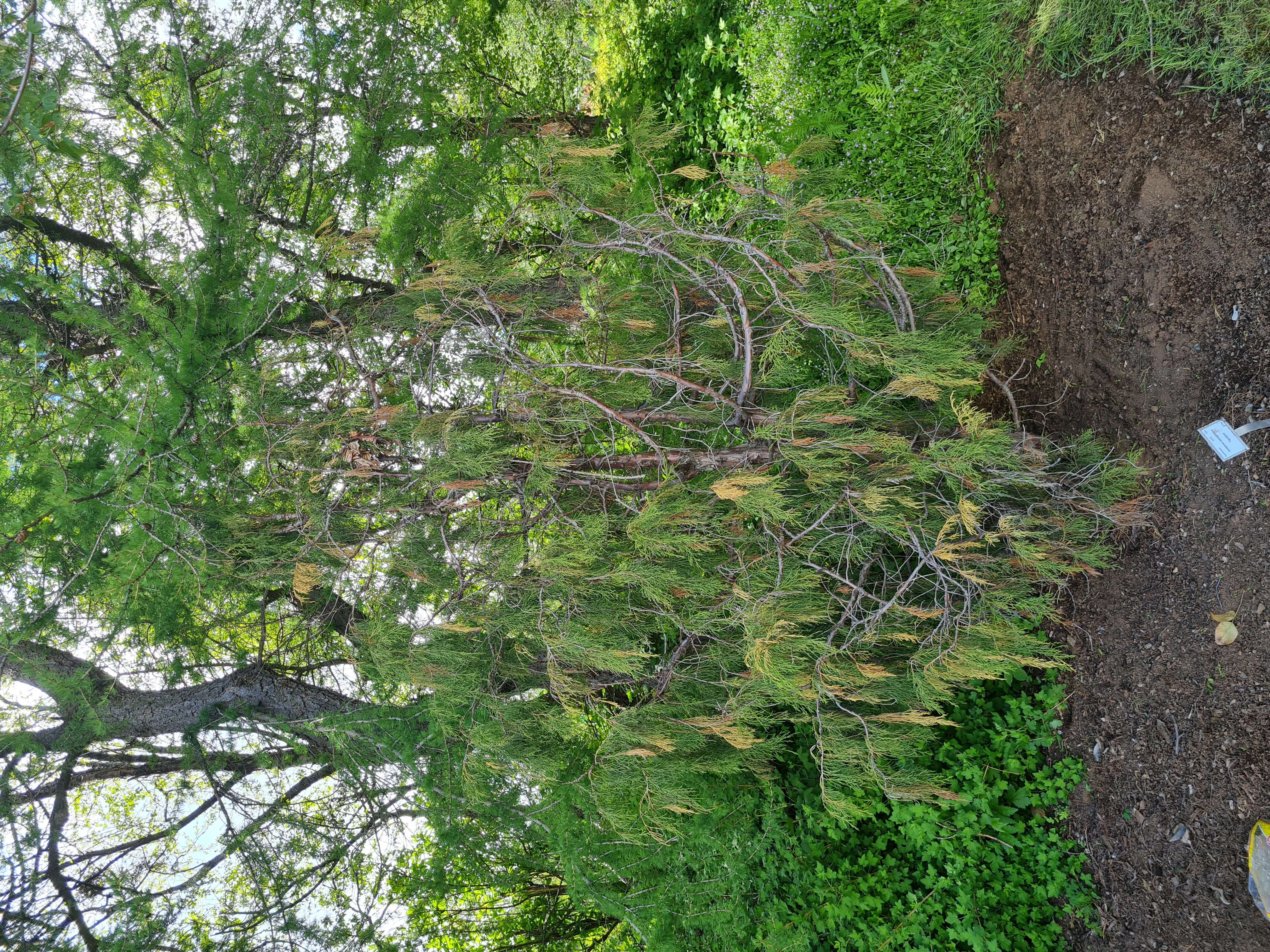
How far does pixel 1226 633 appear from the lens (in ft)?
8.75

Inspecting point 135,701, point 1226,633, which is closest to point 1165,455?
point 1226,633

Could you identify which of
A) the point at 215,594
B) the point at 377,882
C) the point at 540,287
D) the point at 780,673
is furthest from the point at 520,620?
the point at 377,882

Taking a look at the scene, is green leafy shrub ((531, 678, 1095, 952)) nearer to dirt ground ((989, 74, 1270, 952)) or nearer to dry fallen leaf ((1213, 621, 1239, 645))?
dirt ground ((989, 74, 1270, 952))

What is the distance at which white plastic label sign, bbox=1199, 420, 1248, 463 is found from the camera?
261 centimetres

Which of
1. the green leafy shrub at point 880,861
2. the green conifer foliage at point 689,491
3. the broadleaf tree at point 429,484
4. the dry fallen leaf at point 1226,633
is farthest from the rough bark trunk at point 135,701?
the dry fallen leaf at point 1226,633

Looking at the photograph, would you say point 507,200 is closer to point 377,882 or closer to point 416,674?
point 416,674

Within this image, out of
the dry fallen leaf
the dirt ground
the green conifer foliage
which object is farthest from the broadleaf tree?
the dry fallen leaf

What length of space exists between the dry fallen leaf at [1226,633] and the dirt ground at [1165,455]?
35 millimetres

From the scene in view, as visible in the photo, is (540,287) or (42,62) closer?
(42,62)

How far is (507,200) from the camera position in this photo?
182 inches

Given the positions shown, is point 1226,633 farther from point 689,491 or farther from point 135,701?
point 135,701

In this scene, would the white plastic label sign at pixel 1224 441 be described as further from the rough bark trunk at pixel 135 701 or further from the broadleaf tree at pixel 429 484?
the rough bark trunk at pixel 135 701

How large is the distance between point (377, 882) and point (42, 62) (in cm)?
436

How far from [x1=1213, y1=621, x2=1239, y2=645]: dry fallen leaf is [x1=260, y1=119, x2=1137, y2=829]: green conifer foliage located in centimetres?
49
